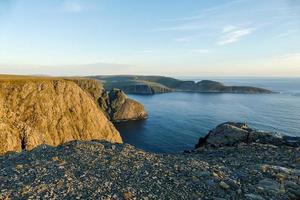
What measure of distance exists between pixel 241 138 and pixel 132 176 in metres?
19.3

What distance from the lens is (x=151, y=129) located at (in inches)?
4690

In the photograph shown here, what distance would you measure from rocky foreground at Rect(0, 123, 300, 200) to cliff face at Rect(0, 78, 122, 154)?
46553 mm

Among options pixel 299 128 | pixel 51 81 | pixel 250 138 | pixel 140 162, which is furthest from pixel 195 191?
pixel 299 128

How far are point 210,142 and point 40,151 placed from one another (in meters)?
19.3

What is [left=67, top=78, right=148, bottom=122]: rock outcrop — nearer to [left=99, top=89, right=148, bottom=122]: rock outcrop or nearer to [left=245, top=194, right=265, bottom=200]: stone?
[left=99, top=89, right=148, bottom=122]: rock outcrop

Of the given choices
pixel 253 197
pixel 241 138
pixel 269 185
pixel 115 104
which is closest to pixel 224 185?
pixel 253 197

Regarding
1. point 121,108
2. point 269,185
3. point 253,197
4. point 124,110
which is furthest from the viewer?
point 121,108

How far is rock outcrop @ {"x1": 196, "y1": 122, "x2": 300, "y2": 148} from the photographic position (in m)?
30.9

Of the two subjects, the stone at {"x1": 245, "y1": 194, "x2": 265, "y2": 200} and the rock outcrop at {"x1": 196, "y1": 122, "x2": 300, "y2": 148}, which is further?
the rock outcrop at {"x1": 196, "y1": 122, "x2": 300, "y2": 148}

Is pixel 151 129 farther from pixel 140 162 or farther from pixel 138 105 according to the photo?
pixel 140 162


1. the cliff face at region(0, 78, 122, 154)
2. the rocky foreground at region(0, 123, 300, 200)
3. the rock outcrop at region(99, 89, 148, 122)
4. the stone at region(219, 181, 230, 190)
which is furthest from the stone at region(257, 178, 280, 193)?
the rock outcrop at region(99, 89, 148, 122)

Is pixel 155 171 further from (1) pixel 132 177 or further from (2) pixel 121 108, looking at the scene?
(2) pixel 121 108

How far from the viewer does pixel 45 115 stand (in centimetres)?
8769

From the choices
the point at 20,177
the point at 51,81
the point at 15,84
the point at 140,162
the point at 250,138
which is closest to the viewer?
the point at 20,177
